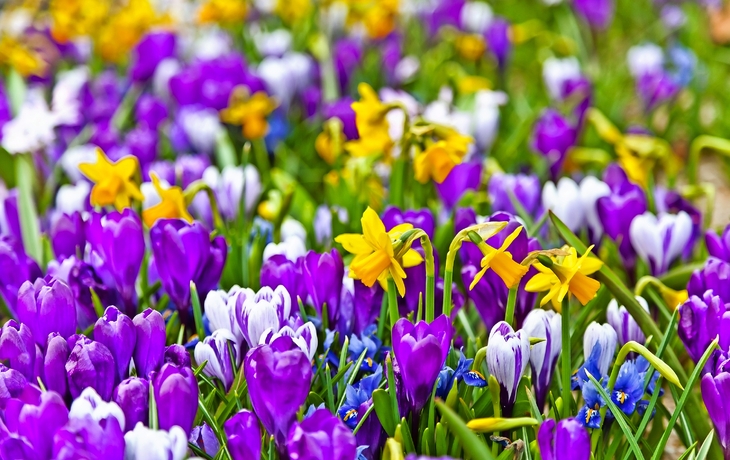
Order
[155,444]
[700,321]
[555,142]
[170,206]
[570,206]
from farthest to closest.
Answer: [555,142] < [570,206] < [170,206] < [700,321] < [155,444]

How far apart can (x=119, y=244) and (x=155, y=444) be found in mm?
581

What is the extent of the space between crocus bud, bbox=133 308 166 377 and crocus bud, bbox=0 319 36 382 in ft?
0.53

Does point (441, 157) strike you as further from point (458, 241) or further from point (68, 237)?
point (68, 237)

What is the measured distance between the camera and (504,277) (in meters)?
1.30

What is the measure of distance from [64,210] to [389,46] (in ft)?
6.03

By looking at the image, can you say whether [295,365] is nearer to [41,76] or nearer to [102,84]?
[102,84]

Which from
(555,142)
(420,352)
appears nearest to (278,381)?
(420,352)

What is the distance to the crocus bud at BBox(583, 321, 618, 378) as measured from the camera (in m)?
1.37

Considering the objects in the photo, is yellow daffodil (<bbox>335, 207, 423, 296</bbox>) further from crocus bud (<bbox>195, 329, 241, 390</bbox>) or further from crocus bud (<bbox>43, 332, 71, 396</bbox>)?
crocus bud (<bbox>43, 332, 71, 396</bbox>)

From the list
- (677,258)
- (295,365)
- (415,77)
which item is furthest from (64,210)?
(415,77)

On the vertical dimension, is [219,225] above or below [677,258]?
above

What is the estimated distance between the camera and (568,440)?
3.74 ft

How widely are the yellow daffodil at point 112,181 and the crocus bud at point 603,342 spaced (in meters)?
0.96

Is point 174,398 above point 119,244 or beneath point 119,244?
beneath
